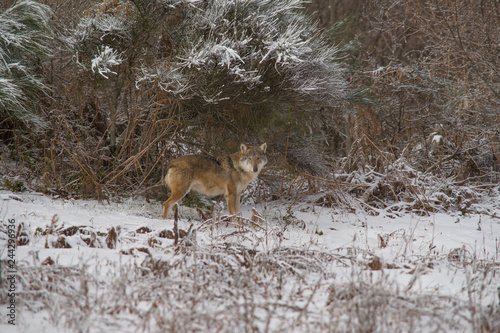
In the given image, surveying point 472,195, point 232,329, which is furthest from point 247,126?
point 232,329

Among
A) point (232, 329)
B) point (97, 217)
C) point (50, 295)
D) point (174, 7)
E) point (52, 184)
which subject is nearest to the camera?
point (232, 329)

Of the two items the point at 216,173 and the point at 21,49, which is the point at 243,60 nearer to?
the point at 216,173

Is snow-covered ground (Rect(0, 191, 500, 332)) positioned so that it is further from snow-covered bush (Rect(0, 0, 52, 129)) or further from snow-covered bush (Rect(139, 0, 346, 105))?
snow-covered bush (Rect(139, 0, 346, 105))

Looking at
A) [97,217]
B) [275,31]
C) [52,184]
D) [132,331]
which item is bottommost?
[132,331]

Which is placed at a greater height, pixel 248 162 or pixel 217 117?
pixel 217 117

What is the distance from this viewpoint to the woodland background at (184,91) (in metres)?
6.80

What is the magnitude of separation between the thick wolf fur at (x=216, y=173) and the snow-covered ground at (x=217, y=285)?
4.55ft

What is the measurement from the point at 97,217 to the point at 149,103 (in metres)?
2.39

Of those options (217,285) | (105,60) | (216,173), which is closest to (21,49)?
(105,60)

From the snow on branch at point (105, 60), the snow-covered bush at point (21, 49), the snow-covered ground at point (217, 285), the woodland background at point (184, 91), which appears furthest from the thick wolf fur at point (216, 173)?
the snow-covered bush at point (21, 49)

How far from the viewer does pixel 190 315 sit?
9.85ft

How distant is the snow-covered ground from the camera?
3059 mm

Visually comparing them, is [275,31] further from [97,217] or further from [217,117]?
[97,217]

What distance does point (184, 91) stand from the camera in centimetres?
682
